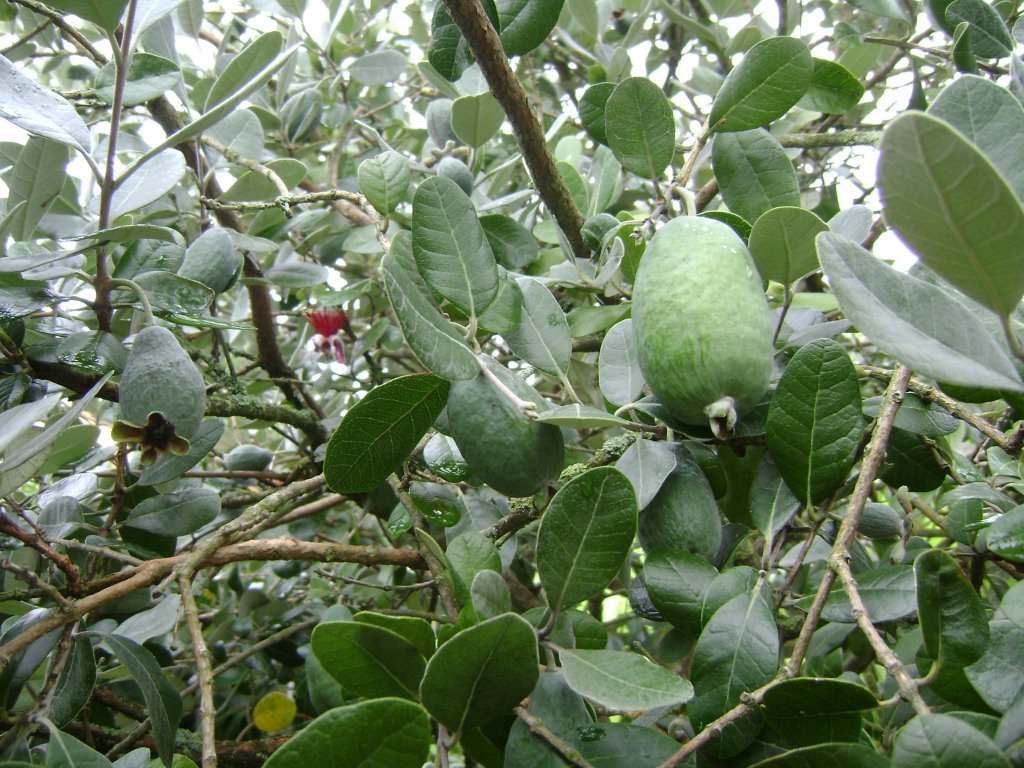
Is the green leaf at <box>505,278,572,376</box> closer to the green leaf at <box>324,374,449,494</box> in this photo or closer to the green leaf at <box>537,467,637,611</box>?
the green leaf at <box>324,374,449,494</box>

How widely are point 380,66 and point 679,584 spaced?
1.73 metres

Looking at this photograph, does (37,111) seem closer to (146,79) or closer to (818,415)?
(146,79)

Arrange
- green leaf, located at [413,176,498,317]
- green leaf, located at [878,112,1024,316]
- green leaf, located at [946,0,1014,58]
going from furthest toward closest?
green leaf, located at [946,0,1014,58] → green leaf, located at [413,176,498,317] → green leaf, located at [878,112,1024,316]

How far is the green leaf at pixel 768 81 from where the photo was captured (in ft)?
2.97

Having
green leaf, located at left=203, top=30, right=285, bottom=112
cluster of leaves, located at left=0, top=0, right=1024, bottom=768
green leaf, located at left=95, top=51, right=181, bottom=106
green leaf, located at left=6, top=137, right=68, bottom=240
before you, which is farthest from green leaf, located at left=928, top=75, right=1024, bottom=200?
green leaf, located at left=6, top=137, right=68, bottom=240

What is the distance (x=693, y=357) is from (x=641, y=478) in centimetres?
15

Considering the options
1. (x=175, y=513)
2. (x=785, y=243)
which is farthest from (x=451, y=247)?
(x=175, y=513)

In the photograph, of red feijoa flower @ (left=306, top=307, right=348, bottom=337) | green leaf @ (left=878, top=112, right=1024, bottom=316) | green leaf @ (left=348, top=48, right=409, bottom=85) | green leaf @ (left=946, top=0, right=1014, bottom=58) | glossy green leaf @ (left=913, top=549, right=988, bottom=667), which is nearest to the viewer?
green leaf @ (left=878, top=112, right=1024, bottom=316)

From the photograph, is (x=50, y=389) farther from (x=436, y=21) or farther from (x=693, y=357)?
(x=693, y=357)

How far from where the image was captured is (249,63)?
1.01 meters

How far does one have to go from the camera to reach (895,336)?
1.86 feet

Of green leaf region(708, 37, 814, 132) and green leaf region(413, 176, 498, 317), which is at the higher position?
green leaf region(708, 37, 814, 132)

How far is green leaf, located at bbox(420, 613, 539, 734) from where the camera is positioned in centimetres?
61

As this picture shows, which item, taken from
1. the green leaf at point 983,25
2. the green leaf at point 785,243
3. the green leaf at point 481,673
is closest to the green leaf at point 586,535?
the green leaf at point 481,673
